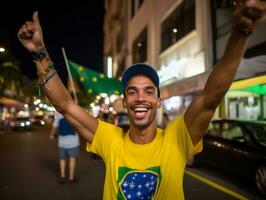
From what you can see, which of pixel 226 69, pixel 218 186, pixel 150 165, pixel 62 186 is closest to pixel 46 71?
pixel 150 165

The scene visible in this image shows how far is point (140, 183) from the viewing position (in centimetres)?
233

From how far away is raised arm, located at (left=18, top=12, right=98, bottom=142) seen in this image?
2.42 metres

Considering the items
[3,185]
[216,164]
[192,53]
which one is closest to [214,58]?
[192,53]

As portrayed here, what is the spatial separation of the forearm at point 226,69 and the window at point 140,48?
31.7 meters

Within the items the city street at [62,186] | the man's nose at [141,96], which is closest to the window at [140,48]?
the city street at [62,186]

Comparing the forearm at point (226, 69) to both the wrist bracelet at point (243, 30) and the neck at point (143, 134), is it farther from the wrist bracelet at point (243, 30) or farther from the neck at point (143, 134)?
the neck at point (143, 134)

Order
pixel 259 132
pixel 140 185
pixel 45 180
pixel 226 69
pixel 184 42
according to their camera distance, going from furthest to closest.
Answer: pixel 184 42 → pixel 45 180 → pixel 259 132 → pixel 140 185 → pixel 226 69

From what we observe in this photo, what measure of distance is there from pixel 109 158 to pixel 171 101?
2260cm

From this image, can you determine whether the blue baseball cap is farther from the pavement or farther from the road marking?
the road marking

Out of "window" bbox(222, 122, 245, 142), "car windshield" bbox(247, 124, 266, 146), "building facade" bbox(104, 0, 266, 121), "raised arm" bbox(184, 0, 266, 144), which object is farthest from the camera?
"building facade" bbox(104, 0, 266, 121)

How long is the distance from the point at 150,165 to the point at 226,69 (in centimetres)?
73

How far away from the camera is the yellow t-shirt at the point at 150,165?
2324 mm

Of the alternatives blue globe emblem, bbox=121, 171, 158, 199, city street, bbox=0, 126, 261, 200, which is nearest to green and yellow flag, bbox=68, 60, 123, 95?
city street, bbox=0, 126, 261, 200

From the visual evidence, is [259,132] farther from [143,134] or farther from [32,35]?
[32,35]
